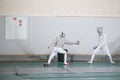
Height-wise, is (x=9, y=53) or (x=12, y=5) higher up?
(x=12, y=5)

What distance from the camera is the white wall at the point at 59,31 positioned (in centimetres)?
1317

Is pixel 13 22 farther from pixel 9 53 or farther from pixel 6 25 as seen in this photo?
pixel 9 53

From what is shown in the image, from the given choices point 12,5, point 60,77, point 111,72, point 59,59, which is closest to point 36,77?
point 60,77

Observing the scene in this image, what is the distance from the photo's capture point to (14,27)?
13109 millimetres

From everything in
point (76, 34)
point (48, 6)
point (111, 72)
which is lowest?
point (111, 72)

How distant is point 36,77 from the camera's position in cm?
832

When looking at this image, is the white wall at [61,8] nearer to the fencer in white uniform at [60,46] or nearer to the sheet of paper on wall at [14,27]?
the sheet of paper on wall at [14,27]

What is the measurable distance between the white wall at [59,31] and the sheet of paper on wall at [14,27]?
17 cm

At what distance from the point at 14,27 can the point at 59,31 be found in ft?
6.27

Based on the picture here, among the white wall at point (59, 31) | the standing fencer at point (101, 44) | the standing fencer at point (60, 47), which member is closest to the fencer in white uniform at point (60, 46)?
the standing fencer at point (60, 47)

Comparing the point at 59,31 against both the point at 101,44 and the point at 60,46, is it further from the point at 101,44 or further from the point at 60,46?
the point at 101,44

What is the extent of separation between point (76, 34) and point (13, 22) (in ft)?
9.00

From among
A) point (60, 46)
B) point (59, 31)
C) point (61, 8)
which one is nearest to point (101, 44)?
point (60, 46)

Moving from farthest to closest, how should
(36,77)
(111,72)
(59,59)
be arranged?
1. (59,59)
2. (111,72)
3. (36,77)
